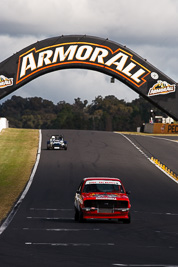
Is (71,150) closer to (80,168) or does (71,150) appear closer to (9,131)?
(80,168)

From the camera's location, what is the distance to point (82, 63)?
24.9m

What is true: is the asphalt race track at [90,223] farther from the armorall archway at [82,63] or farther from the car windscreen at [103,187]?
the armorall archway at [82,63]

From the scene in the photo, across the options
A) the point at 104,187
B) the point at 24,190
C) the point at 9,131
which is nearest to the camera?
the point at 104,187

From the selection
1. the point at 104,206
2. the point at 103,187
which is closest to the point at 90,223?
the point at 104,206

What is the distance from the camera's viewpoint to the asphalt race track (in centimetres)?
1386

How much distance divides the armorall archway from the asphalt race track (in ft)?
16.2

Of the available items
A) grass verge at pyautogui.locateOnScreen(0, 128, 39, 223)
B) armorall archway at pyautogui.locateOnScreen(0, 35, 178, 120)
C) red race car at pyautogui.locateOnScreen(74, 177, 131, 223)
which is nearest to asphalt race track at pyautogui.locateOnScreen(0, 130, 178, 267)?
red race car at pyautogui.locateOnScreen(74, 177, 131, 223)

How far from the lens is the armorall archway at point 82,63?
966 inches

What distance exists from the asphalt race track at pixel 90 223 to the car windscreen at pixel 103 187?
1.14m

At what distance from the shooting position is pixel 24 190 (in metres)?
36.5

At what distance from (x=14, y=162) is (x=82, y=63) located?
3014 centimetres

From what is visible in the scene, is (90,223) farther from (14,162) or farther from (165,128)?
(165,128)

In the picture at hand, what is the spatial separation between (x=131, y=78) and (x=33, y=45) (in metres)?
3.82

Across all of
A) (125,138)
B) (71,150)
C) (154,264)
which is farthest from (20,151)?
(154,264)
